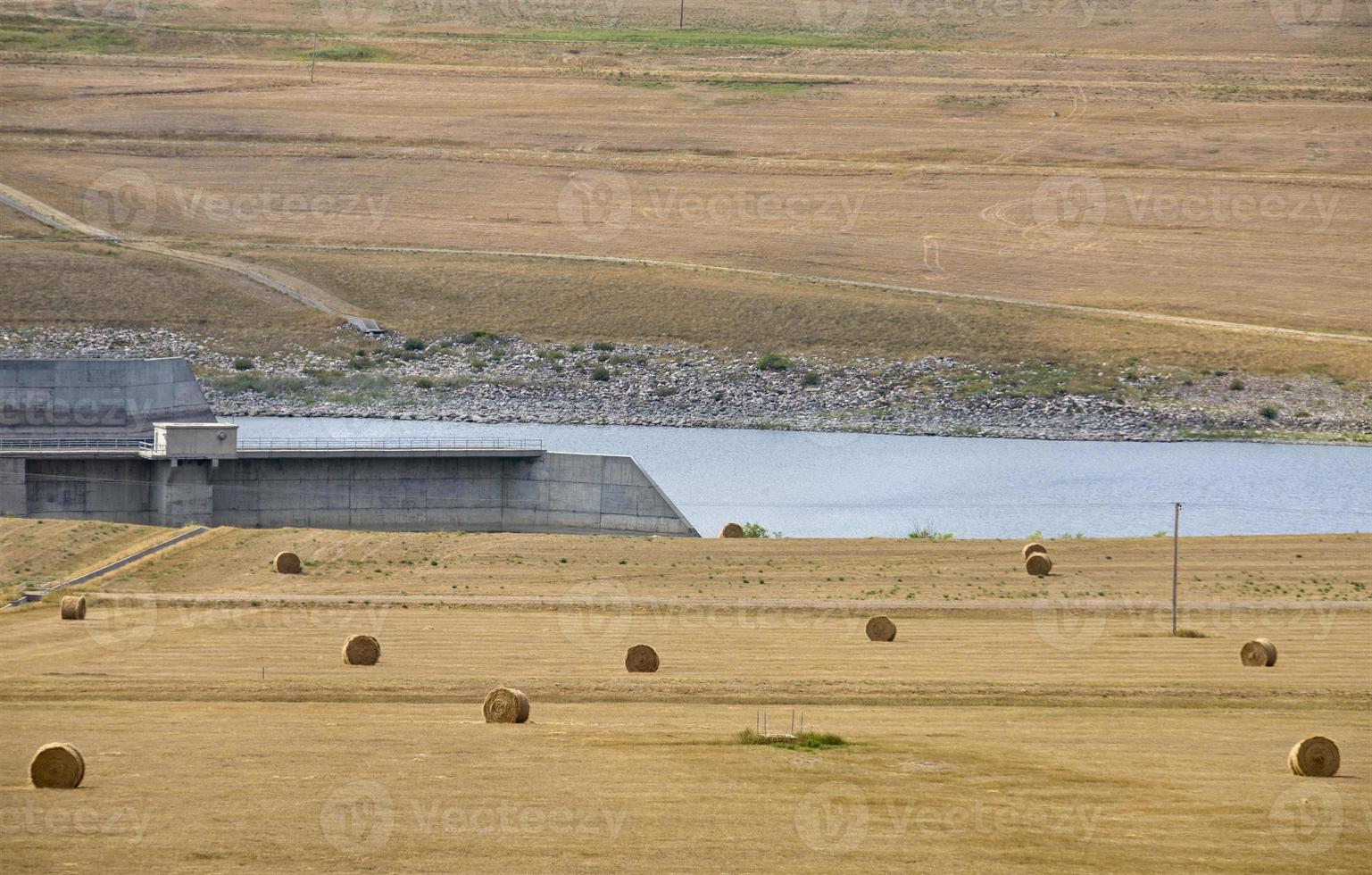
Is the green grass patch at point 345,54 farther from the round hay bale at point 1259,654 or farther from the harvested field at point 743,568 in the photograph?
the round hay bale at point 1259,654

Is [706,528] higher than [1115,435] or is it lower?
lower

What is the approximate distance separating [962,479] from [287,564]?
33.2 m

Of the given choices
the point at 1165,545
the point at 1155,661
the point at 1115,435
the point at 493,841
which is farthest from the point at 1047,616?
the point at 1115,435

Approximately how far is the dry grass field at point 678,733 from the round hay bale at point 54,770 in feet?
0.93

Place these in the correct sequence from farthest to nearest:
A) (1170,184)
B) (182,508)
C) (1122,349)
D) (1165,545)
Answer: (1170,184), (1122,349), (182,508), (1165,545)

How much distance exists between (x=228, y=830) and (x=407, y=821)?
1758 millimetres

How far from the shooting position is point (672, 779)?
20.1 metres

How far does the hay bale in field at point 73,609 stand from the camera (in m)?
34.4

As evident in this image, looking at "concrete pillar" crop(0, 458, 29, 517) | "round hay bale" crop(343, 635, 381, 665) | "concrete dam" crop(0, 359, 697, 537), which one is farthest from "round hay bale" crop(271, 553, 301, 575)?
"round hay bale" crop(343, 635, 381, 665)

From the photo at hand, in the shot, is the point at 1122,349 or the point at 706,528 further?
the point at 1122,349

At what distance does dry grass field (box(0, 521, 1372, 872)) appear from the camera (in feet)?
58.6

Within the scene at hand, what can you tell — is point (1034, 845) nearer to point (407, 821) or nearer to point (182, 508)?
point (407, 821)

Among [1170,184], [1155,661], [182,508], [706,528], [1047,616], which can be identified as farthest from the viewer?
[1170,184]

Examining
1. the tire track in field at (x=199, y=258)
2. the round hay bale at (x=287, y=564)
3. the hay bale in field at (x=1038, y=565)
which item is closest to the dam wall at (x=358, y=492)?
the round hay bale at (x=287, y=564)
